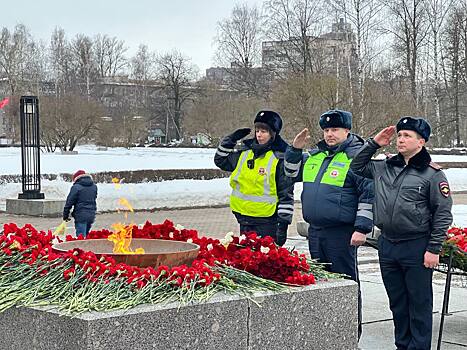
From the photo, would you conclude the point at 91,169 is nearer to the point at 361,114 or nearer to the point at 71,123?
the point at 361,114

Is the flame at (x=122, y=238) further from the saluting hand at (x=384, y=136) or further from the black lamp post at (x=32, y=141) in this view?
the black lamp post at (x=32, y=141)

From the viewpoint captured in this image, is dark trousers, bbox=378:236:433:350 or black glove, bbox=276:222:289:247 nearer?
dark trousers, bbox=378:236:433:350

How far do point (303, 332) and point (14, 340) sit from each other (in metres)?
1.64

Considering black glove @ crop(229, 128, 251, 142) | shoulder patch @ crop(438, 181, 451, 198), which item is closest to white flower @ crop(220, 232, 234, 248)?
shoulder patch @ crop(438, 181, 451, 198)

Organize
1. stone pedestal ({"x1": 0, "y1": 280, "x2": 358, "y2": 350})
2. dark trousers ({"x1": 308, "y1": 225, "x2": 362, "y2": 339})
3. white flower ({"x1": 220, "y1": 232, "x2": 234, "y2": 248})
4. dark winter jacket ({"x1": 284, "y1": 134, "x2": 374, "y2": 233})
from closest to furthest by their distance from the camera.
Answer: stone pedestal ({"x1": 0, "y1": 280, "x2": 358, "y2": 350}) → white flower ({"x1": 220, "y1": 232, "x2": 234, "y2": 248}) → dark winter jacket ({"x1": 284, "y1": 134, "x2": 374, "y2": 233}) → dark trousers ({"x1": 308, "y1": 225, "x2": 362, "y2": 339})

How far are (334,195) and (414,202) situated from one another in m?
0.68

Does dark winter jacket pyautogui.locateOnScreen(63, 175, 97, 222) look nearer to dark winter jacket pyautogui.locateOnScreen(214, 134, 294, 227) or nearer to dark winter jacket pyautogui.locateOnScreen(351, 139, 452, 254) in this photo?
dark winter jacket pyautogui.locateOnScreen(214, 134, 294, 227)

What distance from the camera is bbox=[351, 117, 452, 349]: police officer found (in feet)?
18.7

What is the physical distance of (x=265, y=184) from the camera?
6684 mm

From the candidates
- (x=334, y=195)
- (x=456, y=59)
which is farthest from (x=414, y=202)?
(x=456, y=59)

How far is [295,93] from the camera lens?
2862 cm

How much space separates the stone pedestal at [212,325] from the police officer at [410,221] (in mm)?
720

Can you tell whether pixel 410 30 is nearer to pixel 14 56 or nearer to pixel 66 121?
pixel 66 121

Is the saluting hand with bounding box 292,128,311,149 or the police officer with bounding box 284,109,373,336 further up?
the saluting hand with bounding box 292,128,311,149
